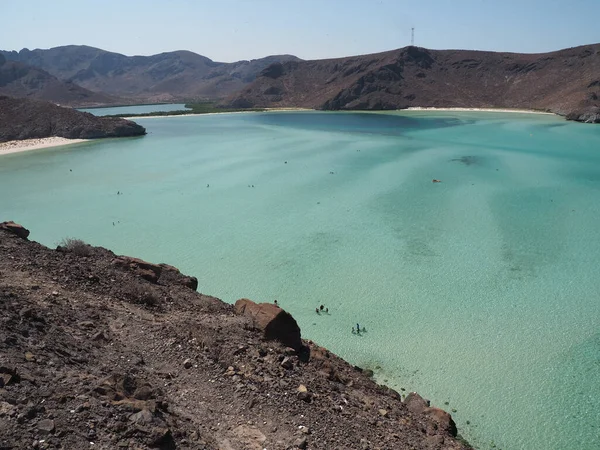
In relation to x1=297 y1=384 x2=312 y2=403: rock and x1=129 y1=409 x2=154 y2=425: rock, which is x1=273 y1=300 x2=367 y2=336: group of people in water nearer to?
x1=297 y1=384 x2=312 y2=403: rock

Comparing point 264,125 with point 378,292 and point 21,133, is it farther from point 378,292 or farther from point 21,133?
point 378,292

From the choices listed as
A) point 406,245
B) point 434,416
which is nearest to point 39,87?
point 406,245

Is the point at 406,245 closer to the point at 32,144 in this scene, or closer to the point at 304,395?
the point at 304,395

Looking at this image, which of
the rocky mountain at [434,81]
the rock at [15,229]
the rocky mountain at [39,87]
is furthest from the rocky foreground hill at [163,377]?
the rocky mountain at [39,87]

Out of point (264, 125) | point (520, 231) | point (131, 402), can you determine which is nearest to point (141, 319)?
point (131, 402)

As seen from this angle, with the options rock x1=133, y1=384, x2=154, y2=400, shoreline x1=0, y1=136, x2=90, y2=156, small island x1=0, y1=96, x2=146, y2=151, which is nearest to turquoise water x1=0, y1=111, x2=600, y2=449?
shoreline x1=0, y1=136, x2=90, y2=156

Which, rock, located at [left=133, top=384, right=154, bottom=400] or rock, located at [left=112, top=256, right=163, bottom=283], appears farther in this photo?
rock, located at [left=112, top=256, right=163, bottom=283]
